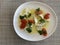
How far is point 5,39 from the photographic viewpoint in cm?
122

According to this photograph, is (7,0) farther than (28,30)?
Yes

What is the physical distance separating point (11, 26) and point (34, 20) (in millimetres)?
144

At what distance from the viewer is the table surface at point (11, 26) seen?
1.22 metres

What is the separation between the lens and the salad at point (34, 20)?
3.97 ft

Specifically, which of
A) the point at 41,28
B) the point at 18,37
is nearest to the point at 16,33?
the point at 18,37

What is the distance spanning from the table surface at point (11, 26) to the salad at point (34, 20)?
65 millimetres

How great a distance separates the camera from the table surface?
1.22 metres

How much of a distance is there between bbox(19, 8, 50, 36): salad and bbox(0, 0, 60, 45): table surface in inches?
2.6

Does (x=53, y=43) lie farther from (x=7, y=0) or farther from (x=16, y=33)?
(x=7, y=0)

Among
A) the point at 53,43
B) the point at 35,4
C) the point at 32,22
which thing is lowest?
the point at 53,43

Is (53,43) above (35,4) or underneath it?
underneath

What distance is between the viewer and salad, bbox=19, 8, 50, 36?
3.97 ft

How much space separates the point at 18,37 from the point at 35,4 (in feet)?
0.75

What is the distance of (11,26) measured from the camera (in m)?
1.25
